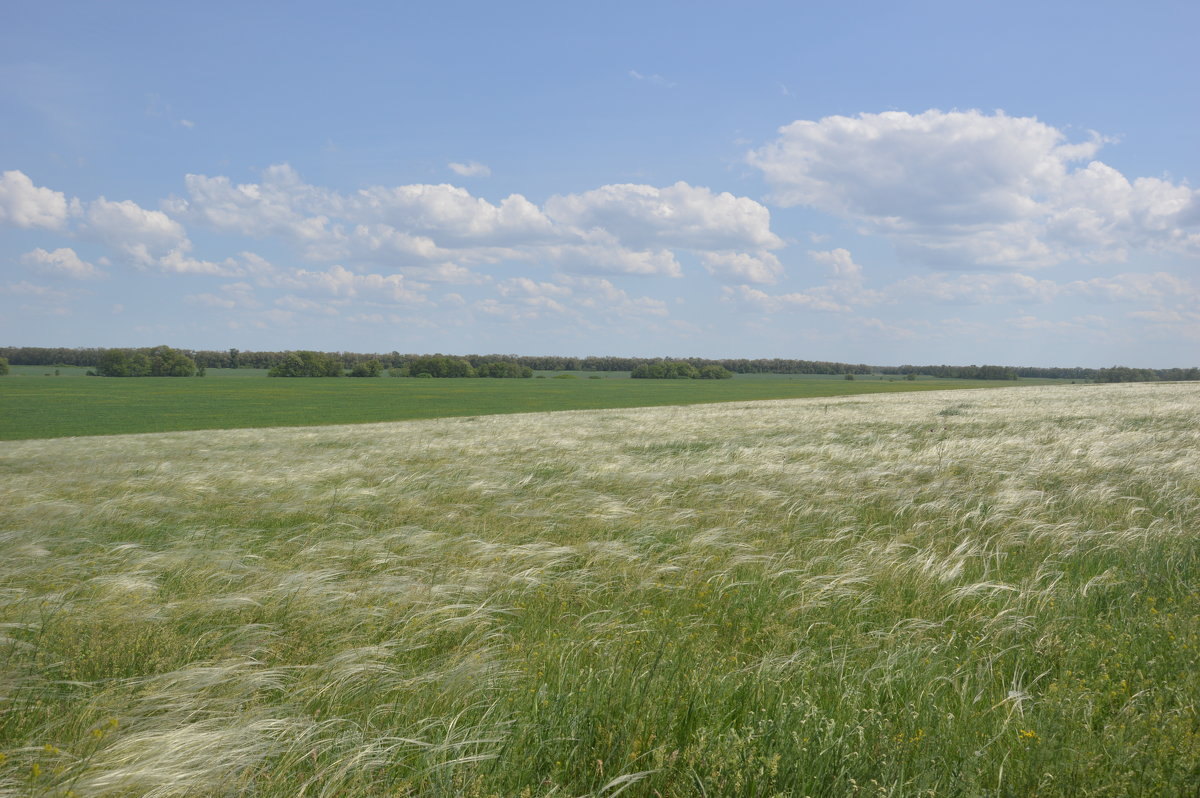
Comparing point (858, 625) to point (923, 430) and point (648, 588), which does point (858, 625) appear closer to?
point (648, 588)

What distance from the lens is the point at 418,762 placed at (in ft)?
10.2

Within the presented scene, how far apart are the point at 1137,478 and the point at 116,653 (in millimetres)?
12451

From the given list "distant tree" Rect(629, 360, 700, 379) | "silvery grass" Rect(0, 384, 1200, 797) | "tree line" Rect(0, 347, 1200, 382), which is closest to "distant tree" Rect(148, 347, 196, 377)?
"tree line" Rect(0, 347, 1200, 382)

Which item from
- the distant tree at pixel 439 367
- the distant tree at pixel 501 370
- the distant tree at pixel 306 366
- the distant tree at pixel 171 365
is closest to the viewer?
the distant tree at pixel 171 365

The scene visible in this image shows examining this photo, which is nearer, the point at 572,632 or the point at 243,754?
the point at 243,754

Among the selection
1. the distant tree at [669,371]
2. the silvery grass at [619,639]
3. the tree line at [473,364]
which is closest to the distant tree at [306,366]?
the tree line at [473,364]

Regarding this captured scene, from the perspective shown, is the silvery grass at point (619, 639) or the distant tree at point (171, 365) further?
the distant tree at point (171, 365)

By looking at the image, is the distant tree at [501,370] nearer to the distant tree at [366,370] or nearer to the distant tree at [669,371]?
the distant tree at [366,370]

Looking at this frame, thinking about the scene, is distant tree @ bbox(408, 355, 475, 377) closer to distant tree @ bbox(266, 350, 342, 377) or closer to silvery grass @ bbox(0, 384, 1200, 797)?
distant tree @ bbox(266, 350, 342, 377)

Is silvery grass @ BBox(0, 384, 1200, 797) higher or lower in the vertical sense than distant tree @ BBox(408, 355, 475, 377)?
lower

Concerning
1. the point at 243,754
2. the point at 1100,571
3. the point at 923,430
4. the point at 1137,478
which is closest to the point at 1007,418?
the point at 923,430

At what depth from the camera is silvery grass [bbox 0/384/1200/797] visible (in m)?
3.07

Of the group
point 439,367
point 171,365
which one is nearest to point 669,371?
point 439,367

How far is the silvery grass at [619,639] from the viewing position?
121 inches
